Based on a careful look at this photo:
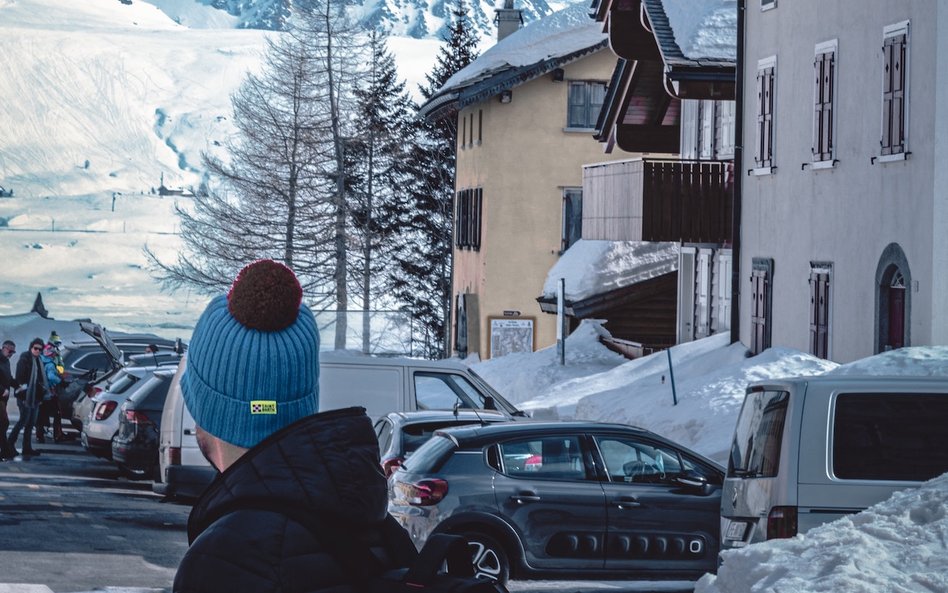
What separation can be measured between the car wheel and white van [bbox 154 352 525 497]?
5.55 metres

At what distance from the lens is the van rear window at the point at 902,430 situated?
10.2 metres

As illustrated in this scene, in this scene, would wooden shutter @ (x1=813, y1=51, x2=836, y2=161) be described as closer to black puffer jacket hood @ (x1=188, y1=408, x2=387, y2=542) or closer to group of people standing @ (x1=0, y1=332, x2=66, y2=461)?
group of people standing @ (x1=0, y1=332, x2=66, y2=461)

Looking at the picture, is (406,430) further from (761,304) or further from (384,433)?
(761,304)

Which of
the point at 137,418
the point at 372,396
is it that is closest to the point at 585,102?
the point at 137,418

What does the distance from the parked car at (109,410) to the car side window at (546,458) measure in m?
11.6

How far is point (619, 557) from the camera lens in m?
13.9

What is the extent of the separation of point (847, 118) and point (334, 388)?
28.3ft

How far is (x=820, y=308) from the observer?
81.3ft

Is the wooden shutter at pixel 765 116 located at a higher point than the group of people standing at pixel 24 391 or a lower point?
higher

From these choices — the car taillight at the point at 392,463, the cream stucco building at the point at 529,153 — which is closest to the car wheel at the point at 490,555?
the car taillight at the point at 392,463

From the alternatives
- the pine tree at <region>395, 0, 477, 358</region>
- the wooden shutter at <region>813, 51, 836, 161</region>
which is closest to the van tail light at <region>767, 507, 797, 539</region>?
the wooden shutter at <region>813, 51, 836, 161</region>

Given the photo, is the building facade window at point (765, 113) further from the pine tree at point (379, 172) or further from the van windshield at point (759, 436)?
the pine tree at point (379, 172)

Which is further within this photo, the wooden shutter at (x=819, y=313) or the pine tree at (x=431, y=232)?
the pine tree at (x=431, y=232)

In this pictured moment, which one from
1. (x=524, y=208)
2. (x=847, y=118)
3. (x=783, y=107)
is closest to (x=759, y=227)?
(x=783, y=107)
